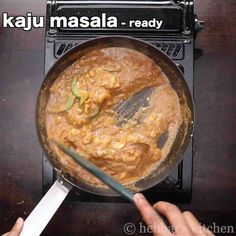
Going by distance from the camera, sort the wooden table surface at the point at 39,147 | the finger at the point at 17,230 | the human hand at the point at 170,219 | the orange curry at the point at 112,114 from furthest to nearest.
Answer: the wooden table surface at the point at 39,147
the orange curry at the point at 112,114
the finger at the point at 17,230
the human hand at the point at 170,219

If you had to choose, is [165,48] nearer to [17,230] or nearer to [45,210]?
[45,210]

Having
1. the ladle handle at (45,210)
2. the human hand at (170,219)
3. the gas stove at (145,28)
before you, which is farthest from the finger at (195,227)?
the ladle handle at (45,210)

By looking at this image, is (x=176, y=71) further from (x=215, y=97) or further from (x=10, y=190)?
(x=10, y=190)

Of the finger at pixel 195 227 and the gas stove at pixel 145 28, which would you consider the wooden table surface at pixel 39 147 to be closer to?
the gas stove at pixel 145 28

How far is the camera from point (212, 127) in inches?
74.9

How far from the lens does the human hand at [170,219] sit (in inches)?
56.8

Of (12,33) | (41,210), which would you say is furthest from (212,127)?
(12,33)

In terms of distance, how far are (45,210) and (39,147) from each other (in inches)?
13.0

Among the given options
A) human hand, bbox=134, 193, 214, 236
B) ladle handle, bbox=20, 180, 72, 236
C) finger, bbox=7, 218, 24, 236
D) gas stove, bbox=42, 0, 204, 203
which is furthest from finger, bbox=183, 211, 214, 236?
finger, bbox=7, 218, 24, 236

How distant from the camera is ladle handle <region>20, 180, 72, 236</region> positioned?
64.3 inches

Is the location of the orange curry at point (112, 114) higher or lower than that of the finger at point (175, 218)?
higher

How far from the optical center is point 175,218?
5.09ft

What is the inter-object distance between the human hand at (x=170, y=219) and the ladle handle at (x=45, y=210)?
12.1 inches

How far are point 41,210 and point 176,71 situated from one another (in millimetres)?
662
